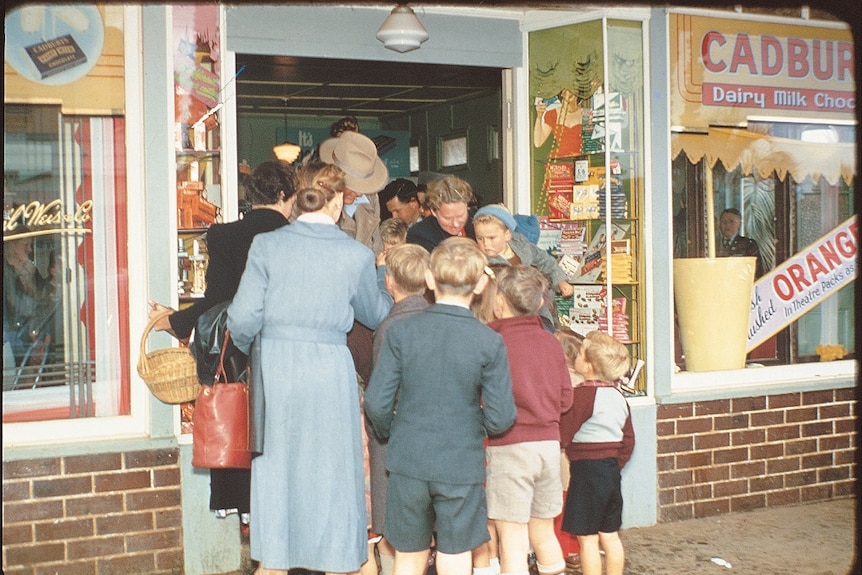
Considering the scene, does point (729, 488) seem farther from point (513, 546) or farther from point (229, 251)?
point (229, 251)

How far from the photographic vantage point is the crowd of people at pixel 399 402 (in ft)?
13.6

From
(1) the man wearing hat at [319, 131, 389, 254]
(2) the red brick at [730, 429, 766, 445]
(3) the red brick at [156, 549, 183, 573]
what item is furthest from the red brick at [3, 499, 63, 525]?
(2) the red brick at [730, 429, 766, 445]

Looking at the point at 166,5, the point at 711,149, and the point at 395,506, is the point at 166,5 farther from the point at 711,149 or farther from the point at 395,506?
the point at 711,149

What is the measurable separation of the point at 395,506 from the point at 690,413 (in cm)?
303

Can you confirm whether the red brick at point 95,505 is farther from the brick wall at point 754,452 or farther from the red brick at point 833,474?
the red brick at point 833,474

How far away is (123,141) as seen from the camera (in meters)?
5.50

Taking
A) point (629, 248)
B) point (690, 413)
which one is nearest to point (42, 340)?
point (629, 248)

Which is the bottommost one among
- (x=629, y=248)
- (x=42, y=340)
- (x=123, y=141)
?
(x=42, y=340)

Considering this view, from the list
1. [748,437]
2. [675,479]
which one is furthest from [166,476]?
[748,437]

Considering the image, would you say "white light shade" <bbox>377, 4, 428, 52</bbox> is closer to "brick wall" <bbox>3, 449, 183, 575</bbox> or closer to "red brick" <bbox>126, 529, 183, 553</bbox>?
"brick wall" <bbox>3, 449, 183, 575</bbox>

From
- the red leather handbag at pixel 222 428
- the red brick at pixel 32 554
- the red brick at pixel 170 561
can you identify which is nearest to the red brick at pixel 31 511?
the red brick at pixel 32 554

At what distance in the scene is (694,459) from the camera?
669cm

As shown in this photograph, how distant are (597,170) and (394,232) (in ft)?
5.21

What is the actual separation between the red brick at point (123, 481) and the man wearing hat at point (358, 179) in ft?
5.47
